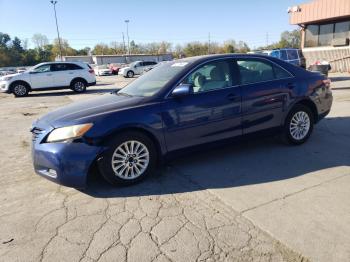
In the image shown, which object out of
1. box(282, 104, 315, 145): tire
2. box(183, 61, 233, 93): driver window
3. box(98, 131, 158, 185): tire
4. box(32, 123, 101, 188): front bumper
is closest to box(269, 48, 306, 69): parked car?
box(282, 104, 315, 145): tire

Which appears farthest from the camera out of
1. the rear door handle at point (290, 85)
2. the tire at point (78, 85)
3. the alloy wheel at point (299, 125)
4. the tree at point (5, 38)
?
the tree at point (5, 38)

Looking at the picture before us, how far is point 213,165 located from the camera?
4730 millimetres

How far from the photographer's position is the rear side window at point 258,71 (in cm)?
496

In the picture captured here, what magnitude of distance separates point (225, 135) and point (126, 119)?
4.93 ft

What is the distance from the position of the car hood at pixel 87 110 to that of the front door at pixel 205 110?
1.78 feet

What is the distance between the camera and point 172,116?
4266 mm

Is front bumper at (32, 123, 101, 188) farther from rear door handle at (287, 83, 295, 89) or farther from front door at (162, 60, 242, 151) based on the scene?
rear door handle at (287, 83, 295, 89)

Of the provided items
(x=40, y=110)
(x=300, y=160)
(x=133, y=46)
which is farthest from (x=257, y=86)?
(x=133, y=46)

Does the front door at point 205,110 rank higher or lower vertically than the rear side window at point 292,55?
lower

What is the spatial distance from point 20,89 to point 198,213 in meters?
16.0

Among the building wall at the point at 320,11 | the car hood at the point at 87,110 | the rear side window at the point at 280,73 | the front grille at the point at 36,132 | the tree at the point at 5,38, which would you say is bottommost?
the front grille at the point at 36,132

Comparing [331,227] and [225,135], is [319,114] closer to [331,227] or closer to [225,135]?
[225,135]

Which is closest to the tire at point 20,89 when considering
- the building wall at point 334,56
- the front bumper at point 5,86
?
the front bumper at point 5,86

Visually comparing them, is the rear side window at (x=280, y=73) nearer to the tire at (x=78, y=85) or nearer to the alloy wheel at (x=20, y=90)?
the tire at (x=78, y=85)
